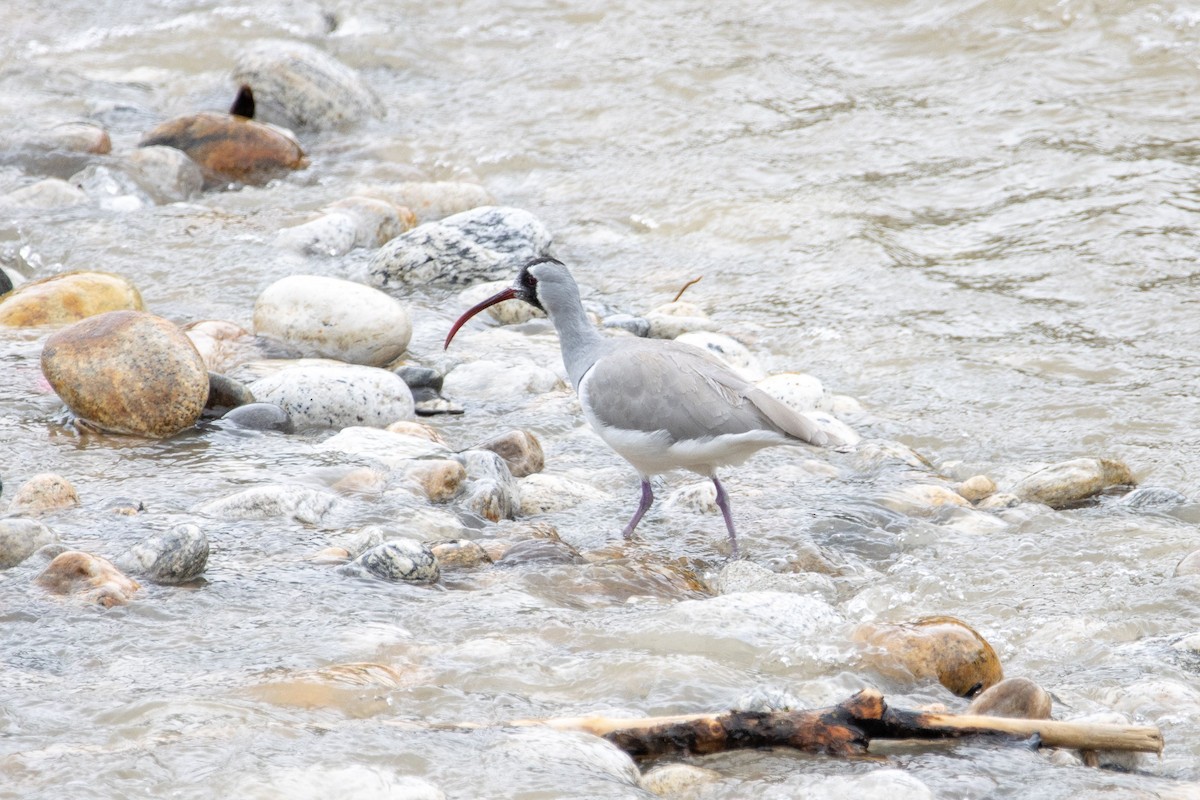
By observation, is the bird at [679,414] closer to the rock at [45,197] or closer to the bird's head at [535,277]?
the bird's head at [535,277]

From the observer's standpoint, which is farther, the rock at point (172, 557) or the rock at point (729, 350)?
the rock at point (729, 350)

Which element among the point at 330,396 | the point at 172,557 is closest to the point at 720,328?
the point at 330,396

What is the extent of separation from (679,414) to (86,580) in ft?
7.79

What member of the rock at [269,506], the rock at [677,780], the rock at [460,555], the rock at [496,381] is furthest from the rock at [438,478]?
the rock at [677,780]

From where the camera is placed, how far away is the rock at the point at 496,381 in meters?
7.12

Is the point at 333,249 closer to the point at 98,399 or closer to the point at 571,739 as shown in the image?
the point at 98,399

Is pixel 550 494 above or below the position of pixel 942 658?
below

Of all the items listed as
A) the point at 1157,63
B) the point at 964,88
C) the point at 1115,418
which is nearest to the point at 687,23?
the point at 964,88

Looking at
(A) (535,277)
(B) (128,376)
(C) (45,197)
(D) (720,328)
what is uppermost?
(A) (535,277)

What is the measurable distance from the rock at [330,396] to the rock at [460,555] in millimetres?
1526

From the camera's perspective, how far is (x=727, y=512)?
565 centimetres

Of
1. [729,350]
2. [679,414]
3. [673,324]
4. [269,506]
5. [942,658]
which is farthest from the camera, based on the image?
[673,324]

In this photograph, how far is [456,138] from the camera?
1209 cm

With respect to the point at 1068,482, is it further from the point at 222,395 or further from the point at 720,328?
the point at 222,395
